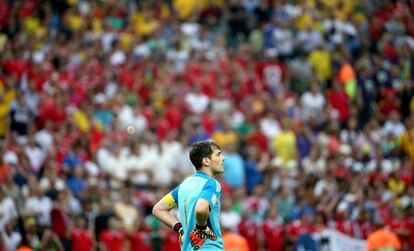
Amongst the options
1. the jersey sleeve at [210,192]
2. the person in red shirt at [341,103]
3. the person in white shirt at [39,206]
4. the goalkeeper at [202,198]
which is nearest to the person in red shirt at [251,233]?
the person in white shirt at [39,206]

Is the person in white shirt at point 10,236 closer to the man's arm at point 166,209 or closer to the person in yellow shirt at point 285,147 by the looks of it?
the person in yellow shirt at point 285,147

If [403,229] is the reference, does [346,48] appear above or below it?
above

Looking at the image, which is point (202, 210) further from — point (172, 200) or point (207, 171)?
point (172, 200)

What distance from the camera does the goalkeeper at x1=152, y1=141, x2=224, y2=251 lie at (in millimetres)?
8398

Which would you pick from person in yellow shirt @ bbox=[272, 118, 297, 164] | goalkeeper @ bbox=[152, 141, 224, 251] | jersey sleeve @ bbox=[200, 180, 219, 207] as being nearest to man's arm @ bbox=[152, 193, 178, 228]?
goalkeeper @ bbox=[152, 141, 224, 251]

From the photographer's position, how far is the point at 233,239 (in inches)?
571

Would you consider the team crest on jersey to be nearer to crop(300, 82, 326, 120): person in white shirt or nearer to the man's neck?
the man's neck

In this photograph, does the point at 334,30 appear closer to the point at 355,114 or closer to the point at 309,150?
the point at 355,114

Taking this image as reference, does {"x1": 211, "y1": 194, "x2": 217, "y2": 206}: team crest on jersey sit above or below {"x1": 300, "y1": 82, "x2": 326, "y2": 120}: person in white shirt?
below

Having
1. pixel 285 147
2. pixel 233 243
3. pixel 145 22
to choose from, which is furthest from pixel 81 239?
pixel 145 22

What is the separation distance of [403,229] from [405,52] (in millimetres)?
7924

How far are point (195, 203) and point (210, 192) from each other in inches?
7.1

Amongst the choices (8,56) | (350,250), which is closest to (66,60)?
(8,56)

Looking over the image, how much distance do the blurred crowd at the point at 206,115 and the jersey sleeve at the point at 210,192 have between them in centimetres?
613
